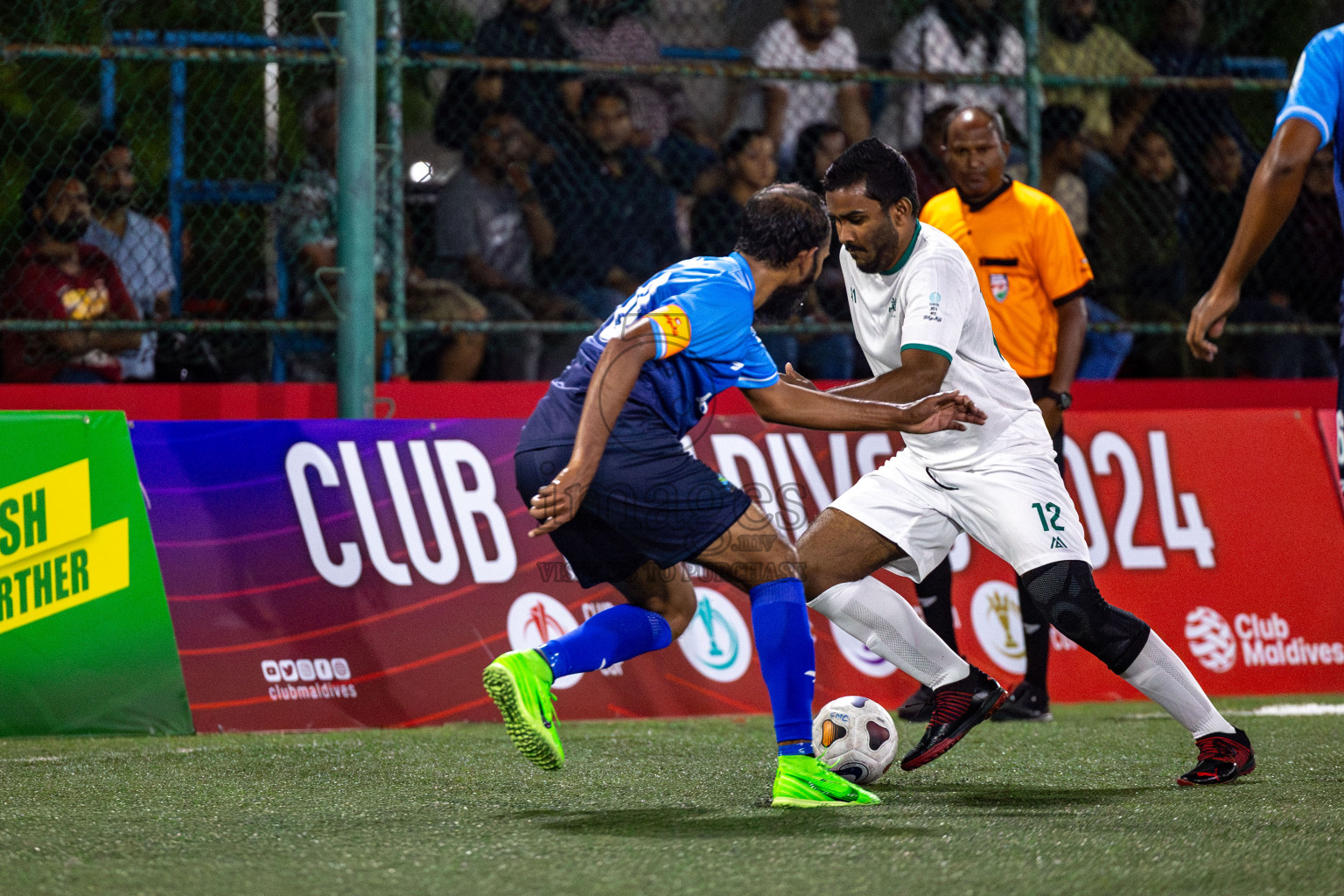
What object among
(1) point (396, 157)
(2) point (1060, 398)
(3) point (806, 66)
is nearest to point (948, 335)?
(2) point (1060, 398)

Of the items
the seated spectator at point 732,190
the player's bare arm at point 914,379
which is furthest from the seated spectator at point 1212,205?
the player's bare arm at point 914,379

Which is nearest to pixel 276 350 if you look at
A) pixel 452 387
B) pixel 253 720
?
pixel 452 387

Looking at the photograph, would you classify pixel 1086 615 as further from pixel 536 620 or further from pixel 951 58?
pixel 951 58

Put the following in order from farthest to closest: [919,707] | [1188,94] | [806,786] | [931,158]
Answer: [1188,94] → [931,158] → [919,707] → [806,786]

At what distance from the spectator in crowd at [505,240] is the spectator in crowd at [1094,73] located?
9.48ft

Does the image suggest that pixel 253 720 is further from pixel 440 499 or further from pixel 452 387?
pixel 452 387

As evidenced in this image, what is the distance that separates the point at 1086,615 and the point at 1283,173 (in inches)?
61.7

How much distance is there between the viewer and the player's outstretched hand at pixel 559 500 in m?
3.91

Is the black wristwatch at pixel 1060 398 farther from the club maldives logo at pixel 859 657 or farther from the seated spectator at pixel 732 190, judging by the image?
the seated spectator at pixel 732 190

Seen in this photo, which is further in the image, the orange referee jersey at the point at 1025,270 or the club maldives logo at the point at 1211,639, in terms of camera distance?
the club maldives logo at the point at 1211,639

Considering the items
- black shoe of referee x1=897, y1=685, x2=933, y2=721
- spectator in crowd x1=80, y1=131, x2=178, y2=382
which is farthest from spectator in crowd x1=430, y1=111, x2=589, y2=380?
black shoe of referee x1=897, y1=685, x2=933, y2=721

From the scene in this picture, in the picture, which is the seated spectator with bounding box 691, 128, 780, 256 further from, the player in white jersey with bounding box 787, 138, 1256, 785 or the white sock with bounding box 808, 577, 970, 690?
the white sock with bounding box 808, 577, 970, 690

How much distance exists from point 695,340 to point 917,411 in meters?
0.69

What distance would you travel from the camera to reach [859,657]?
6746mm
